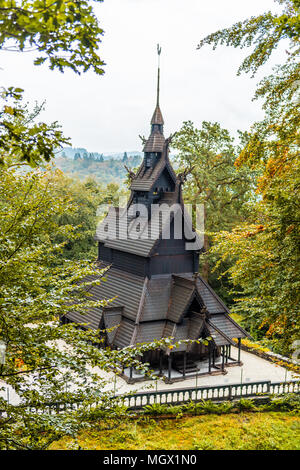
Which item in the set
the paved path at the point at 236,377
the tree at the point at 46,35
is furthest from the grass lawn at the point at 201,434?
the tree at the point at 46,35

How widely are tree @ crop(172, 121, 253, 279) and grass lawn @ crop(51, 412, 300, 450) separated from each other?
1782 cm

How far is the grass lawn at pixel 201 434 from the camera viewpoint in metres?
10.5

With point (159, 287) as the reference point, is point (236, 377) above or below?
below

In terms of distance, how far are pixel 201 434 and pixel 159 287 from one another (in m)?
7.56

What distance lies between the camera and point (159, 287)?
59.9ft

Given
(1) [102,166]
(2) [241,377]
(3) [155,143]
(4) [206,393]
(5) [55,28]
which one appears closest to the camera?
(5) [55,28]

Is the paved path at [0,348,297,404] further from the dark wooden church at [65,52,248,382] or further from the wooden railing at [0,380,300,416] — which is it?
the wooden railing at [0,380,300,416]

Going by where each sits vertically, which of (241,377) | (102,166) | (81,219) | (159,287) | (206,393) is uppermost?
(102,166)

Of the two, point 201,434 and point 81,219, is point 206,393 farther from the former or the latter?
point 81,219

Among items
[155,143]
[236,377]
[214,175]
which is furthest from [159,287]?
[214,175]

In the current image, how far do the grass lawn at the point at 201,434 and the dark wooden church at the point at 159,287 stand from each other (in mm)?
3264

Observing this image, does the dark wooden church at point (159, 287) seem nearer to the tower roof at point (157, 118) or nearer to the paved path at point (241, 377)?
the tower roof at point (157, 118)

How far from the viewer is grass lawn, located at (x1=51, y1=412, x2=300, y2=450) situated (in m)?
10.5
